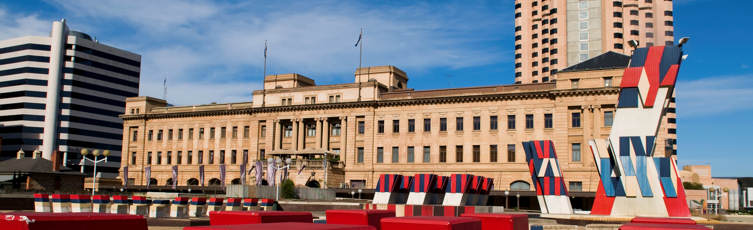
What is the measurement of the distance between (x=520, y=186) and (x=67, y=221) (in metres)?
63.0

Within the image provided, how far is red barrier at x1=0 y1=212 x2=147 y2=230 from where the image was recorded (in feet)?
26.3

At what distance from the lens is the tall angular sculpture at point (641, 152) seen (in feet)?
110

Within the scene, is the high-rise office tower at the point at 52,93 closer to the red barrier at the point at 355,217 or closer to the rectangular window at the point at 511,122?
the rectangular window at the point at 511,122

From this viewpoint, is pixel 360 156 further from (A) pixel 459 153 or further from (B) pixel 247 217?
(B) pixel 247 217

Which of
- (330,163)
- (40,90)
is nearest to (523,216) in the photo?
(330,163)

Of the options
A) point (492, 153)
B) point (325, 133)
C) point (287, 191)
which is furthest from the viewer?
point (325, 133)

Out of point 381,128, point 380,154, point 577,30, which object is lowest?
point 380,154

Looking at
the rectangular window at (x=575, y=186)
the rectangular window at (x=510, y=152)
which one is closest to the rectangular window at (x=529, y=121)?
the rectangular window at (x=510, y=152)

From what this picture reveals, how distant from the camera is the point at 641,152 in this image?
34.6 m

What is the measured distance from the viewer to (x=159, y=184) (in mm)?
89750

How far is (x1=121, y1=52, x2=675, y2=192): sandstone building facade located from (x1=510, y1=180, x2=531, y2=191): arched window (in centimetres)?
10

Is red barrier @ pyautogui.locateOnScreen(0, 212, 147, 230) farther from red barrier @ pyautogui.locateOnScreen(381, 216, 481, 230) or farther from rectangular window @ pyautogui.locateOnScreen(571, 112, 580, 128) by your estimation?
rectangular window @ pyautogui.locateOnScreen(571, 112, 580, 128)

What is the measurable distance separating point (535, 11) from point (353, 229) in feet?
415

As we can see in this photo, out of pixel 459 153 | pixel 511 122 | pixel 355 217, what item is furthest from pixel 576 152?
pixel 355 217
